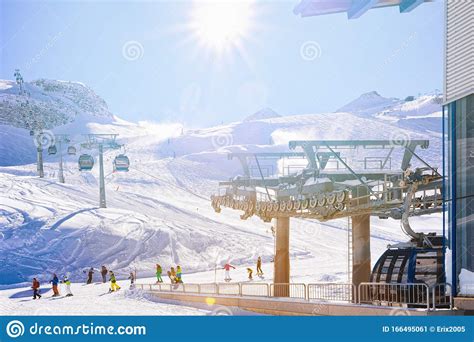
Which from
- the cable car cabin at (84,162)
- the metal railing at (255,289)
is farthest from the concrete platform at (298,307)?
the cable car cabin at (84,162)

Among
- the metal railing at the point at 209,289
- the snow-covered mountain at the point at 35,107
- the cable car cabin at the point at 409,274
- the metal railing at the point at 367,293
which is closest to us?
the metal railing at the point at 367,293

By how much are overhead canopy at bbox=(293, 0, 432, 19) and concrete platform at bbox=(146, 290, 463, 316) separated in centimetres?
806

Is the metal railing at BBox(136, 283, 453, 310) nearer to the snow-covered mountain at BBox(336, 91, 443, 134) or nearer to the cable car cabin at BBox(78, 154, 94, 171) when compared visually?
the cable car cabin at BBox(78, 154, 94, 171)

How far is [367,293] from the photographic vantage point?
19.4 m

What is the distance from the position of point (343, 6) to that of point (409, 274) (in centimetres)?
785

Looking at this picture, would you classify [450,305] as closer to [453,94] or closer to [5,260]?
[453,94]

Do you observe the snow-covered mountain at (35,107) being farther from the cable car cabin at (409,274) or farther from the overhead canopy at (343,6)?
the cable car cabin at (409,274)

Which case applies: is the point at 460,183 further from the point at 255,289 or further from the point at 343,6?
the point at 255,289

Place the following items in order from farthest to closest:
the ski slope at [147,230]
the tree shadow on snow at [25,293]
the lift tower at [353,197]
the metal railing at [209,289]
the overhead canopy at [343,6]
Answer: the ski slope at [147,230] < the tree shadow on snow at [25,293] < the metal railing at [209,289] < the lift tower at [353,197] < the overhead canopy at [343,6]

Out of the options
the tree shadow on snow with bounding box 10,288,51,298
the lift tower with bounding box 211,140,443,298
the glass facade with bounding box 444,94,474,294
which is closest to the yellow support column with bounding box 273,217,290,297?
the lift tower with bounding box 211,140,443,298

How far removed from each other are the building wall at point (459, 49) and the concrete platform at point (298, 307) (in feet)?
17.1

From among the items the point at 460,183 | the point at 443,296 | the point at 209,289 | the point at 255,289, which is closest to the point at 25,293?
the point at 209,289

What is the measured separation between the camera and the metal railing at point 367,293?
17312 millimetres

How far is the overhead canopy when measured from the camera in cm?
→ 2066
